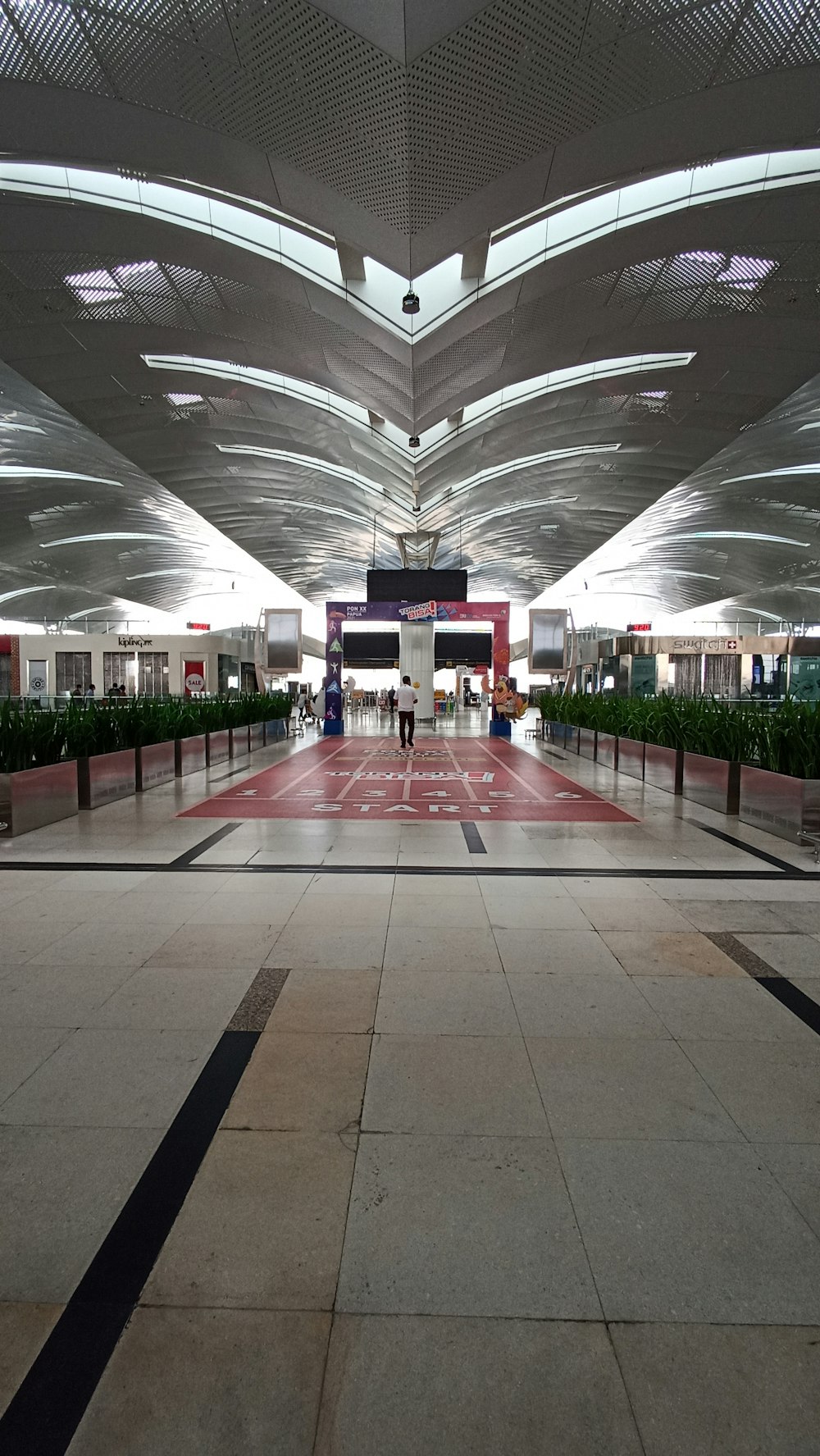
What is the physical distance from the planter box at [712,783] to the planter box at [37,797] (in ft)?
26.9

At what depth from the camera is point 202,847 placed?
7211 mm

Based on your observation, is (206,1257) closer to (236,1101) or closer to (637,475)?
(236,1101)

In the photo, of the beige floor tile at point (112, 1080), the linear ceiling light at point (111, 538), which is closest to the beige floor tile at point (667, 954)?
the beige floor tile at point (112, 1080)

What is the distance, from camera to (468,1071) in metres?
2.96

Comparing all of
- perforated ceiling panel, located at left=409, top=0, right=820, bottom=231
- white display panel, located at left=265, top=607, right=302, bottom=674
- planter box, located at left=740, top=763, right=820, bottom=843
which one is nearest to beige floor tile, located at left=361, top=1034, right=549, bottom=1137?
planter box, located at left=740, top=763, right=820, bottom=843

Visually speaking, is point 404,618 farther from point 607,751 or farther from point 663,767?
point 663,767

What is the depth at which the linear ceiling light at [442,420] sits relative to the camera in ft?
51.5

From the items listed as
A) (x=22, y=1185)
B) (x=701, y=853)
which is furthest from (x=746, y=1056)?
(x=701, y=853)

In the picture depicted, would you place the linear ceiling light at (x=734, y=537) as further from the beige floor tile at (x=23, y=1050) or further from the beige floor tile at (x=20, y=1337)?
the beige floor tile at (x=20, y=1337)

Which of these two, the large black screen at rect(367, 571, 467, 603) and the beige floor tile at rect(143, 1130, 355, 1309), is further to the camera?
the large black screen at rect(367, 571, 467, 603)

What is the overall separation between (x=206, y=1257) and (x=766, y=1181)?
173cm

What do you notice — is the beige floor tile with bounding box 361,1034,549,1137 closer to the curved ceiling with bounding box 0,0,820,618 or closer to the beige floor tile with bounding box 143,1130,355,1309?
the beige floor tile with bounding box 143,1130,355,1309

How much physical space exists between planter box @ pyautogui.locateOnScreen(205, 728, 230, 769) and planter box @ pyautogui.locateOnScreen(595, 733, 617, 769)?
8084 mm

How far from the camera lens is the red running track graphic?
932 cm
